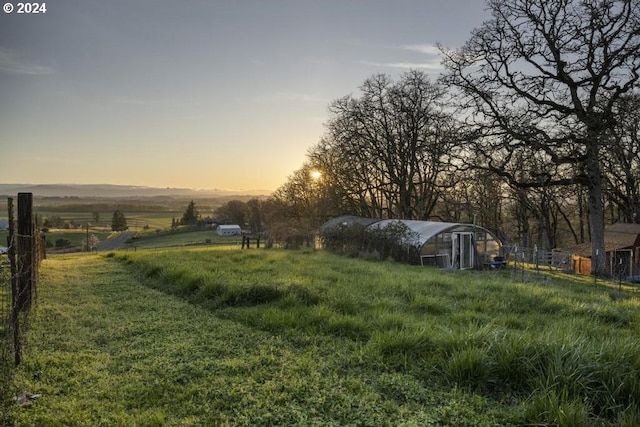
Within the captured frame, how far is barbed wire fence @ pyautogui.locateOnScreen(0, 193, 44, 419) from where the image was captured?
403 centimetres

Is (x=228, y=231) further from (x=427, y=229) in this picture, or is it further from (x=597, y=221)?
(x=597, y=221)

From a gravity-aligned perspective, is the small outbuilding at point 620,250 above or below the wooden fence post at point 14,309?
below

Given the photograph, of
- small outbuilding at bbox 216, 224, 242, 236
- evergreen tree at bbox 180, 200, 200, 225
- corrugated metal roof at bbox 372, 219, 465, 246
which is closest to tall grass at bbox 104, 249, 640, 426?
corrugated metal roof at bbox 372, 219, 465, 246

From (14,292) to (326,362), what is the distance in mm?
3613

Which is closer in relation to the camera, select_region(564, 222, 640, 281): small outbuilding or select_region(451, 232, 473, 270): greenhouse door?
select_region(451, 232, 473, 270): greenhouse door

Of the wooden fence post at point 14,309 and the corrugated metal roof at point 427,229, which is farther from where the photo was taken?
the corrugated metal roof at point 427,229

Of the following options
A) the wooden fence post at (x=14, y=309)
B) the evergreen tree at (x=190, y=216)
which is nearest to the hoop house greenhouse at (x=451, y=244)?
the wooden fence post at (x=14, y=309)

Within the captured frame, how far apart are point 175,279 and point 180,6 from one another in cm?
686

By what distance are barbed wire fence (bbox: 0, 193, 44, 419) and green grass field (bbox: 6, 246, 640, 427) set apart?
0.18 metres

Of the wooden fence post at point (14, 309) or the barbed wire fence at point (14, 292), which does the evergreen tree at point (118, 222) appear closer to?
the barbed wire fence at point (14, 292)

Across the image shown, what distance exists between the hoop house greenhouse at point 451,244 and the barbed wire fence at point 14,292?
15.6 metres

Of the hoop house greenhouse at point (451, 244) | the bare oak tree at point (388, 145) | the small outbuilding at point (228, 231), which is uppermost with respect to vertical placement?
the bare oak tree at point (388, 145)

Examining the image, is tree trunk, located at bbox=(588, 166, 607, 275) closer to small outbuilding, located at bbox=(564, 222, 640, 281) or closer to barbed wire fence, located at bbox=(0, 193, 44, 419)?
small outbuilding, located at bbox=(564, 222, 640, 281)

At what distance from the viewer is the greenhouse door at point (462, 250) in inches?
802
